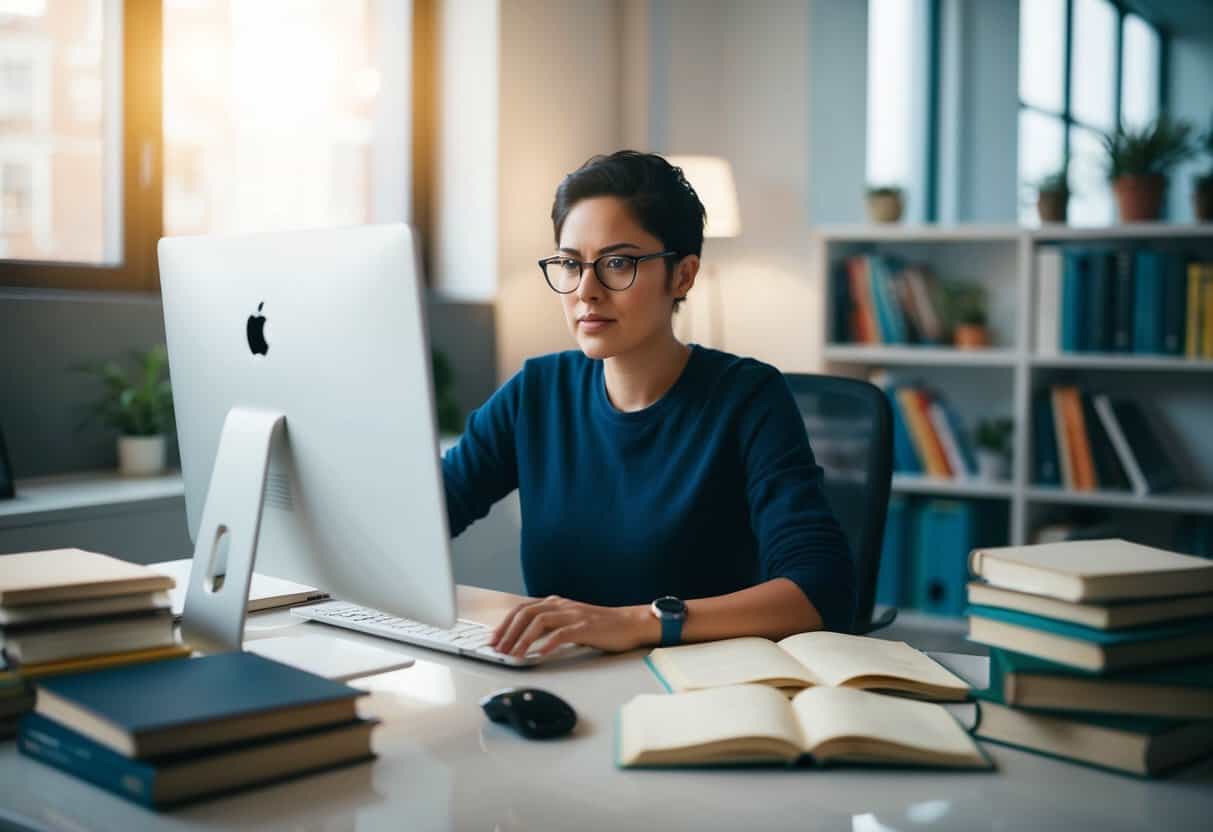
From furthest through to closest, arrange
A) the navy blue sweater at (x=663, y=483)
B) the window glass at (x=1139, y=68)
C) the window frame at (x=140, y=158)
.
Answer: the window glass at (x=1139, y=68), the window frame at (x=140, y=158), the navy blue sweater at (x=663, y=483)

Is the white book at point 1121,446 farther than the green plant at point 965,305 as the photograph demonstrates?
No

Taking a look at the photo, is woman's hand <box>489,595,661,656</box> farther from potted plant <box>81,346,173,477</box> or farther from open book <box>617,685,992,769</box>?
potted plant <box>81,346,173,477</box>

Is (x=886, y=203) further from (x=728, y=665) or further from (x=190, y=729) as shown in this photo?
(x=190, y=729)

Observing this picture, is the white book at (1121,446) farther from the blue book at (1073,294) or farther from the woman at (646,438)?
the woman at (646,438)

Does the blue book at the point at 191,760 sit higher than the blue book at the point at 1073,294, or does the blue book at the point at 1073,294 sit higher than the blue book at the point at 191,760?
the blue book at the point at 1073,294

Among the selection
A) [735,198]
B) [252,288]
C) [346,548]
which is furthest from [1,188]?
[735,198]

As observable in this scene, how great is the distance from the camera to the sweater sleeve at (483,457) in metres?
1.77

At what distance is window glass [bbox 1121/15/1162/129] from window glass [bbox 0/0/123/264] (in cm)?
589

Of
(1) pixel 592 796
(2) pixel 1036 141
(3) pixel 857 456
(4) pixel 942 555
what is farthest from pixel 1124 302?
(1) pixel 592 796

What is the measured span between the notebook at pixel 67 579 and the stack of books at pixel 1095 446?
2.95 meters

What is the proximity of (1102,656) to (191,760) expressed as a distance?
2.35 feet

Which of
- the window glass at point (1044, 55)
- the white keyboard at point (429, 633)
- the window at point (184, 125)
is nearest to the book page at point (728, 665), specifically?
the white keyboard at point (429, 633)

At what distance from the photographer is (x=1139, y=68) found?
7219 millimetres

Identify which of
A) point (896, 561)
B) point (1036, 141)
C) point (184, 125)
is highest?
point (1036, 141)
